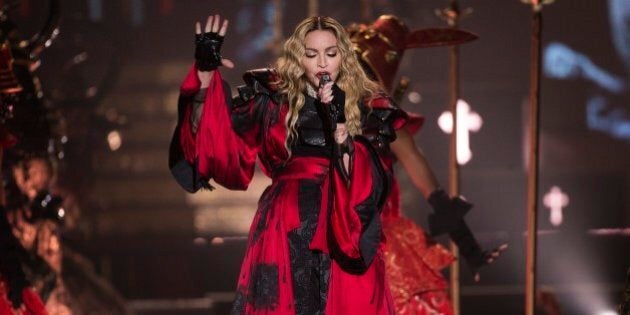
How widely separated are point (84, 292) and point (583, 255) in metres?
3.68

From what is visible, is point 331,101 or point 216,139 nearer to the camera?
point 331,101

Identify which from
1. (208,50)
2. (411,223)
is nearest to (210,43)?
(208,50)

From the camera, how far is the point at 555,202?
40.1ft

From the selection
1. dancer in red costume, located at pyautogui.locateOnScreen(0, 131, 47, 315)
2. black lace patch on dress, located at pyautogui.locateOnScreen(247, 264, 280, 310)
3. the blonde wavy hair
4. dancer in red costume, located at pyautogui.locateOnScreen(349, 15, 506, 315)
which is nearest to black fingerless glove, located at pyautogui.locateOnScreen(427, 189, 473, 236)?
dancer in red costume, located at pyautogui.locateOnScreen(349, 15, 506, 315)

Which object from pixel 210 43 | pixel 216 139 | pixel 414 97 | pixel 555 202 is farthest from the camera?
pixel 555 202

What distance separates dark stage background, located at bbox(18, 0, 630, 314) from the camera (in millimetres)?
10062

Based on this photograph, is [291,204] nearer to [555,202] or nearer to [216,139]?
[216,139]

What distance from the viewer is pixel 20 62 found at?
663 centimetres

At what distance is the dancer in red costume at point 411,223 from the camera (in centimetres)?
611

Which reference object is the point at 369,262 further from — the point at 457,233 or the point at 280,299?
the point at 457,233

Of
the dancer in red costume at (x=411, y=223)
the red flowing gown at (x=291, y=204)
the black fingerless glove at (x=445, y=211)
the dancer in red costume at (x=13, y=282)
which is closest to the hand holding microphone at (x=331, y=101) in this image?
the red flowing gown at (x=291, y=204)

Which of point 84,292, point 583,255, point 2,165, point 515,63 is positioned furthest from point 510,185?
point 2,165

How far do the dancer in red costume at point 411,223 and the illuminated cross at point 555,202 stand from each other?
5801 millimetres

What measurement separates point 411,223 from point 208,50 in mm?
1611
